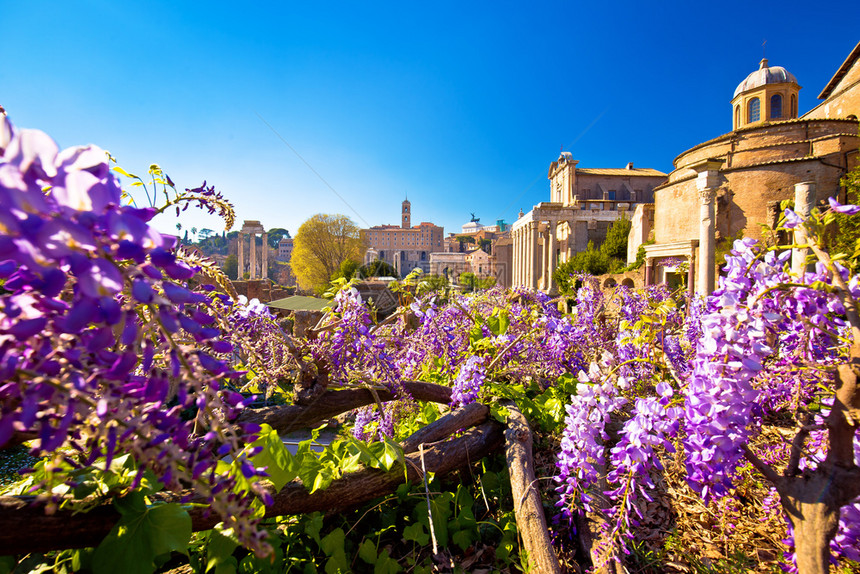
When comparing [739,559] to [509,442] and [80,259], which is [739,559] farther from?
[80,259]

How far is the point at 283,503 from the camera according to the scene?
1815mm

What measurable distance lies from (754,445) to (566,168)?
54.3 meters

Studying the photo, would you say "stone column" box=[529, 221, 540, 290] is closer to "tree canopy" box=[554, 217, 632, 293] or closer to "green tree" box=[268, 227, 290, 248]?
"tree canopy" box=[554, 217, 632, 293]

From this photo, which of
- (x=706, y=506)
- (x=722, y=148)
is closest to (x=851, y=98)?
(x=722, y=148)

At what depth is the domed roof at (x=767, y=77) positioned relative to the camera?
31.8 metres

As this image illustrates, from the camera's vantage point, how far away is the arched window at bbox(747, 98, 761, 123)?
32875mm

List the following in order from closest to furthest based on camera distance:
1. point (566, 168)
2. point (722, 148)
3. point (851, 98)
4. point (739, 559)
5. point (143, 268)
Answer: point (143, 268), point (739, 559), point (851, 98), point (722, 148), point (566, 168)

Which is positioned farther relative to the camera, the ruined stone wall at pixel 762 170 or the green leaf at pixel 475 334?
the ruined stone wall at pixel 762 170

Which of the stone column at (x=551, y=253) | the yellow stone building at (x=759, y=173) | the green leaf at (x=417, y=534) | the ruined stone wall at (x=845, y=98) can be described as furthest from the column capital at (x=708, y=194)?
the ruined stone wall at (x=845, y=98)

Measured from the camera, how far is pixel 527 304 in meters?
5.60

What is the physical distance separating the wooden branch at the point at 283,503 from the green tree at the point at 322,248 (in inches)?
1455

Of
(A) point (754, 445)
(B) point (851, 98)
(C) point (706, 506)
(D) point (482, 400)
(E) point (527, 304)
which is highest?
(B) point (851, 98)

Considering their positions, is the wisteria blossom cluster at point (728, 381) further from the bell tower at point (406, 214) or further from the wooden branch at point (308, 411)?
the bell tower at point (406, 214)

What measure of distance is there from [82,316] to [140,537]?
1147 millimetres
